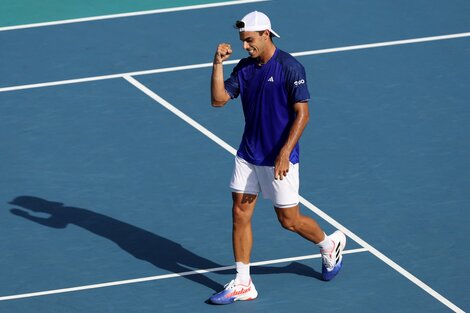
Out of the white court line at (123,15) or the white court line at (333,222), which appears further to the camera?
the white court line at (123,15)

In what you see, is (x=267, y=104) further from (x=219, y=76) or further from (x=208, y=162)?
(x=208, y=162)

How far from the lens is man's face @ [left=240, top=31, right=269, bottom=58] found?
1275 cm

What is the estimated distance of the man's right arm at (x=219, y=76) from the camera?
12695 mm

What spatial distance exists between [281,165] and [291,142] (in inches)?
9.0

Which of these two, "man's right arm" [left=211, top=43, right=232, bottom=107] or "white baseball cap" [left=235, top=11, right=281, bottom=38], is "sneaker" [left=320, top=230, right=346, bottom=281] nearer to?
"man's right arm" [left=211, top=43, right=232, bottom=107]

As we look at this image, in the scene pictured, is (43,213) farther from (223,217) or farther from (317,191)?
(317,191)

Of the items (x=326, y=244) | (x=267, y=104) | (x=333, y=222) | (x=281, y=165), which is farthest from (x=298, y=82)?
(x=333, y=222)

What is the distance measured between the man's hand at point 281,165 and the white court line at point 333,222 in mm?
1803

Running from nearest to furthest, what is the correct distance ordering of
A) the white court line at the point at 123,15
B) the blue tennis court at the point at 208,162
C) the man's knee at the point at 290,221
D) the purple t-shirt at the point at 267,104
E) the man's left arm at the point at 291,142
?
1. the man's left arm at the point at 291,142
2. the purple t-shirt at the point at 267,104
3. the man's knee at the point at 290,221
4. the blue tennis court at the point at 208,162
5. the white court line at the point at 123,15

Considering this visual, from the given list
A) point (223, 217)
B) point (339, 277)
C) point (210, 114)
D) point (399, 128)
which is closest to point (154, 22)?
point (210, 114)

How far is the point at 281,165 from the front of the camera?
12.7m

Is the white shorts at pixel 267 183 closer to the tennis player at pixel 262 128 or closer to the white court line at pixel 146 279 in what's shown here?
the tennis player at pixel 262 128

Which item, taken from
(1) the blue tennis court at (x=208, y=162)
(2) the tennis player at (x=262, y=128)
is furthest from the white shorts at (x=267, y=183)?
(1) the blue tennis court at (x=208, y=162)

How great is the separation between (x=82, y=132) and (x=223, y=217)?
3.17 meters
